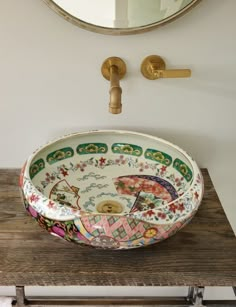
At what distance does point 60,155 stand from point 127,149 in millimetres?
193

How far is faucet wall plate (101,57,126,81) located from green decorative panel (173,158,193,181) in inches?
11.6

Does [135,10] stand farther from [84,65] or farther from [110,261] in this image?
[110,261]

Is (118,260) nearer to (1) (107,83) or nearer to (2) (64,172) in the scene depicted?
(2) (64,172)

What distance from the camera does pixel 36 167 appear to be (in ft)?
3.52

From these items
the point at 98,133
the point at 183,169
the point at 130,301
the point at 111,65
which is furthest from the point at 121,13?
the point at 130,301

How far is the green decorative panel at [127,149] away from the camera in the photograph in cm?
119

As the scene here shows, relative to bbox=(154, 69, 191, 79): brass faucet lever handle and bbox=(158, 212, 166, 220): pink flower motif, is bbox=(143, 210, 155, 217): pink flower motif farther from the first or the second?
bbox=(154, 69, 191, 79): brass faucet lever handle

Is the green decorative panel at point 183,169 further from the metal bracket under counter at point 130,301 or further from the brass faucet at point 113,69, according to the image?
the metal bracket under counter at point 130,301

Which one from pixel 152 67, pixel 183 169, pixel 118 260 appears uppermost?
pixel 152 67

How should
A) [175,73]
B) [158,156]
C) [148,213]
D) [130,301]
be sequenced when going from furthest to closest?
[130,301]
[158,156]
[175,73]
[148,213]

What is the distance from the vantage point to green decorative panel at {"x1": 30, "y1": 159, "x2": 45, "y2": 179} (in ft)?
3.43

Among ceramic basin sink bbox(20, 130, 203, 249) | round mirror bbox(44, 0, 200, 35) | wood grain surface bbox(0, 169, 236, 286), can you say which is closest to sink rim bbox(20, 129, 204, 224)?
ceramic basin sink bbox(20, 130, 203, 249)

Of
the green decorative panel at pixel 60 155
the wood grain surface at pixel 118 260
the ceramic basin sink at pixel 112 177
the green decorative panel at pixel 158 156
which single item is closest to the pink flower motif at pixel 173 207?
the ceramic basin sink at pixel 112 177

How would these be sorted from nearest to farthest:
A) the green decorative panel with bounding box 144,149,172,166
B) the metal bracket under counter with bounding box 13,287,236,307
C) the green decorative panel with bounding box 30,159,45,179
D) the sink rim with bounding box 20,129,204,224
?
the sink rim with bounding box 20,129,204,224
the green decorative panel with bounding box 30,159,45,179
the green decorative panel with bounding box 144,149,172,166
the metal bracket under counter with bounding box 13,287,236,307
